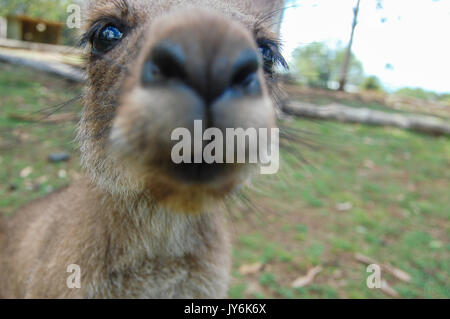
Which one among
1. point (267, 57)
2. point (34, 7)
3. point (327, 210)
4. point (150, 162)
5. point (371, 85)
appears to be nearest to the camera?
point (150, 162)

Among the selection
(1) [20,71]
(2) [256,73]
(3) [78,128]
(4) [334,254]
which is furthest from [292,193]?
(1) [20,71]

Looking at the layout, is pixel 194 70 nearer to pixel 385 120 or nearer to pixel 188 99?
pixel 188 99

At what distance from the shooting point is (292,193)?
6609 millimetres

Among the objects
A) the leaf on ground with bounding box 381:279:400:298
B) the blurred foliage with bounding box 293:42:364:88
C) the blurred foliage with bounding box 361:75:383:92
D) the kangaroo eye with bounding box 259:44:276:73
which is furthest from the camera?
the blurred foliage with bounding box 361:75:383:92

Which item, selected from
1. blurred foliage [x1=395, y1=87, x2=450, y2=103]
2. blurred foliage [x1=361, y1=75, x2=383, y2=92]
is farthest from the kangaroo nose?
blurred foliage [x1=395, y1=87, x2=450, y2=103]

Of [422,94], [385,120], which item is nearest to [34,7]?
[385,120]

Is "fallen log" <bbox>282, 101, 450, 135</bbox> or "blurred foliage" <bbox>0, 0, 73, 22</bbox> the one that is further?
"fallen log" <bbox>282, 101, 450, 135</bbox>

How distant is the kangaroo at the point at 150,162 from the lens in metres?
1.15

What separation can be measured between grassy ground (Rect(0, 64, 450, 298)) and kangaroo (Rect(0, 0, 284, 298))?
2.33 ft

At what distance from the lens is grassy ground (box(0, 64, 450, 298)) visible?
14.1 ft

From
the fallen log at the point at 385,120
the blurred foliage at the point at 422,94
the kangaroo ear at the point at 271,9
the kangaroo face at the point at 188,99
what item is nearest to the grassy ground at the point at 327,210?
the kangaroo ear at the point at 271,9

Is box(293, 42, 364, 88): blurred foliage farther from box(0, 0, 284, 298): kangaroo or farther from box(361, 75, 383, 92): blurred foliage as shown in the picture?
box(361, 75, 383, 92): blurred foliage

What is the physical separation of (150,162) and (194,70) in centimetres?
38

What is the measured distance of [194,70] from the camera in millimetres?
1129
